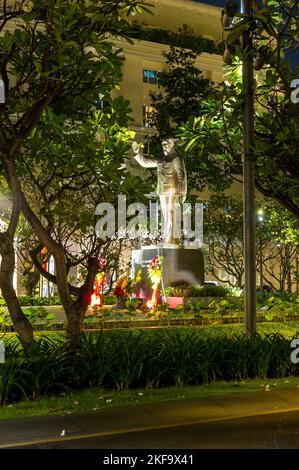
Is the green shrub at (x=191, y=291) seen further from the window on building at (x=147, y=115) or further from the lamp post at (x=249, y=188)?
the window on building at (x=147, y=115)

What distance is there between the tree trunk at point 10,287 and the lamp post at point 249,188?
3.95 m

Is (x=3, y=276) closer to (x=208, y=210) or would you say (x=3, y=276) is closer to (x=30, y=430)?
(x=30, y=430)

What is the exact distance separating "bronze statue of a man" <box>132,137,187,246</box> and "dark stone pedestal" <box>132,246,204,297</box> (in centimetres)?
47

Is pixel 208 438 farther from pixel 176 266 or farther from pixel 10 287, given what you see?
pixel 176 266

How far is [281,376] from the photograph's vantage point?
12.2m

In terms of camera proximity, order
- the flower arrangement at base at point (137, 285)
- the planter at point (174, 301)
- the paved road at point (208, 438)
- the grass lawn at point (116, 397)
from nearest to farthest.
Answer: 1. the paved road at point (208, 438)
2. the grass lawn at point (116, 397)
3. the planter at point (174, 301)
4. the flower arrangement at base at point (137, 285)

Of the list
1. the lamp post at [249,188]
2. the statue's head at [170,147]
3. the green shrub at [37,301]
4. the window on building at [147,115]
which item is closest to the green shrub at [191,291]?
the statue's head at [170,147]

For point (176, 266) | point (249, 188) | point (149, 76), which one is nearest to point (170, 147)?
point (176, 266)

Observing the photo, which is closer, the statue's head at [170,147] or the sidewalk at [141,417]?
the sidewalk at [141,417]

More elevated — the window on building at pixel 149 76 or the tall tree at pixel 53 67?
the window on building at pixel 149 76

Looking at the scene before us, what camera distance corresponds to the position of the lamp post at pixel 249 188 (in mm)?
12828

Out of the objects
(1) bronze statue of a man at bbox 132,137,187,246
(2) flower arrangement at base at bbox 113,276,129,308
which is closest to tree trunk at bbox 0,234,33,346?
(2) flower arrangement at base at bbox 113,276,129,308
